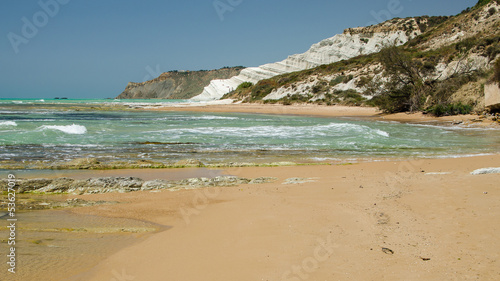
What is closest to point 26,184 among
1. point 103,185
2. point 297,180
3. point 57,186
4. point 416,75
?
point 57,186

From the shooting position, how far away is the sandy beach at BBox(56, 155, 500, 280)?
321 cm

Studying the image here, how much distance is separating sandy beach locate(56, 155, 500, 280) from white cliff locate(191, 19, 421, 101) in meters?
61.2

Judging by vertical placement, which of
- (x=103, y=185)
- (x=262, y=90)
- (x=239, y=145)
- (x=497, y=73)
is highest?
(x=262, y=90)

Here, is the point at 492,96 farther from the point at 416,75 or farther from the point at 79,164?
the point at 79,164

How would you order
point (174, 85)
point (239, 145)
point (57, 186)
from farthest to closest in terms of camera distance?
point (174, 85) < point (239, 145) < point (57, 186)

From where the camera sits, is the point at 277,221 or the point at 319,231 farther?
the point at 277,221

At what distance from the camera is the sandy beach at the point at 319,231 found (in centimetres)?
321

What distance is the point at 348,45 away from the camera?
2657 inches

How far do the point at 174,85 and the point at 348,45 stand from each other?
88788 millimetres

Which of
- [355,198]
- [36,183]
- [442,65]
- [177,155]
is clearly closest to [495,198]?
[355,198]

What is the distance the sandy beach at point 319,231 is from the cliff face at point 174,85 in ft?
424

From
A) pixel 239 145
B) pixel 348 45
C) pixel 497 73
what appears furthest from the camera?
pixel 348 45

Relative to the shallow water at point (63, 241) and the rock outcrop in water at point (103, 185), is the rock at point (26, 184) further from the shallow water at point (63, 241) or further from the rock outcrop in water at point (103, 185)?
the shallow water at point (63, 241)

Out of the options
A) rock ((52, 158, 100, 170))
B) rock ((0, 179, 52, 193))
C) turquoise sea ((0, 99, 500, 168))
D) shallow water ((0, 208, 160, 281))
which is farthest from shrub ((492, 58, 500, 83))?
rock ((0, 179, 52, 193))
